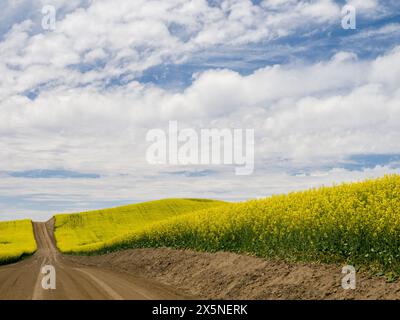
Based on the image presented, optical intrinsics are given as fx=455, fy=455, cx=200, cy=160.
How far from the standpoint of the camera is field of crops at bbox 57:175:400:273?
44.3 ft

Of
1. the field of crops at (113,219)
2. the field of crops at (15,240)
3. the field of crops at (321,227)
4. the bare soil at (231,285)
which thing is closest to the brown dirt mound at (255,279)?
the bare soil at (231,285)

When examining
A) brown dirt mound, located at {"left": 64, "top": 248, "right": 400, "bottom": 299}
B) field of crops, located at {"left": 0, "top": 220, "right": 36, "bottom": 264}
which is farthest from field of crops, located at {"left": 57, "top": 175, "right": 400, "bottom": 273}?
field of crops, located at {"left": 0, "top": 220, "right": 36, "bottom": 264}

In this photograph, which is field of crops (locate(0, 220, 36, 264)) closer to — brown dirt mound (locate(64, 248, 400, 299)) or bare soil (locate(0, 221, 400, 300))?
brown dirt mound (locate(64, 248, 400, 299))

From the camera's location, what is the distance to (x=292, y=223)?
1798cm

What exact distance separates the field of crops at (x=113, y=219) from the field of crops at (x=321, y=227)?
6063 centimetres

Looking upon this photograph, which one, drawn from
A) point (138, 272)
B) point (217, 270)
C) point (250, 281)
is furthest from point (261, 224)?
point (138, 272)

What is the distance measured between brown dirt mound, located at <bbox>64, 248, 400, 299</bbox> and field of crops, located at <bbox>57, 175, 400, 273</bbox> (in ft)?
1.97

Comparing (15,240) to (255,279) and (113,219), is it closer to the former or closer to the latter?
(113,219)

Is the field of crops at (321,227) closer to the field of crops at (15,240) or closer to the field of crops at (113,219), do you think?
the field of crops at (15,240)

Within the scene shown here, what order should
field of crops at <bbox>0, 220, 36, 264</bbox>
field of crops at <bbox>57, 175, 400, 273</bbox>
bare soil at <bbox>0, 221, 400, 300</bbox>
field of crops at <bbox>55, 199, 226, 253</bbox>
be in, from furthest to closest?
1. field of crops at <bbox>55, 199, 226, 253</bbox>
2. field of crops at <bbox>0, 220, 36, 264</bbox>
3. field of crops at <bbox>57, 175, 400, 273</bbox>
4. bare soil at <bbox>0, 221, 400, 300</bbox>

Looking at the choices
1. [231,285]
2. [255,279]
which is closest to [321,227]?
[255,279]

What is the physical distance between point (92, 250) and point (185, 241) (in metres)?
30.6

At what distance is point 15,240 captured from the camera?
3322 inches

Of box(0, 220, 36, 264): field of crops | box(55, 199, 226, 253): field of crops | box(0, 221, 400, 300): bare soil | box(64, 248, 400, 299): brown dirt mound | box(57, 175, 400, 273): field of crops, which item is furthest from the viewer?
box(55, 199, 226, 253): field of crops
